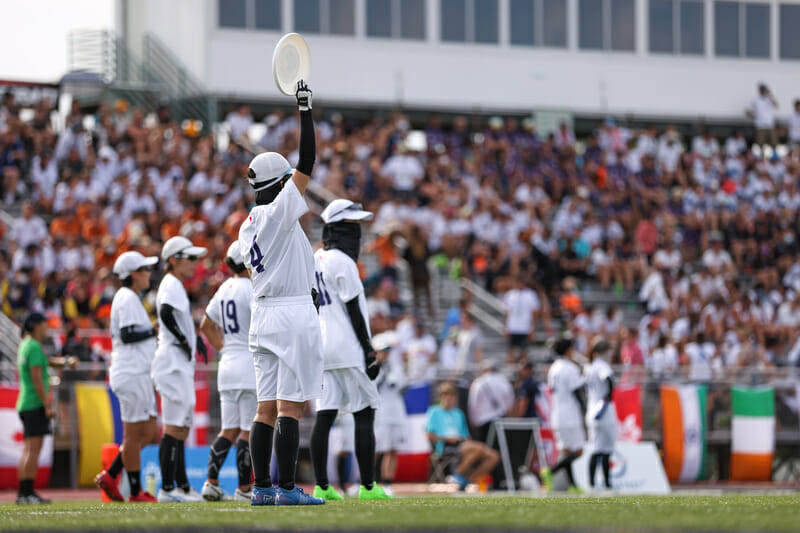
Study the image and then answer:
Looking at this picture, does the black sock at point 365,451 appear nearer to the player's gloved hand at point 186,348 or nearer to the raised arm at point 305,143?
the player's gloved hand at point 186,348

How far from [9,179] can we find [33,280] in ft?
15.9

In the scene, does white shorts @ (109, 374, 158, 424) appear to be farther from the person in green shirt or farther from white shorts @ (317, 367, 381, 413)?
white shorts @ (317, 367, 381, 413)

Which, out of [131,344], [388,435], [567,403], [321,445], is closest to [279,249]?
[321,445]

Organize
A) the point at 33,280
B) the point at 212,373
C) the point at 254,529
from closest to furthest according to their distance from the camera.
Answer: the point at 254,529 → the point at 212,373 → the point at 33,280

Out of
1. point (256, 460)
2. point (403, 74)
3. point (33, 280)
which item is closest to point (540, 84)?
point (403, 74)

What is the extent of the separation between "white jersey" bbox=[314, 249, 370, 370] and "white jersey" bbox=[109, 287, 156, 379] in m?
2.01

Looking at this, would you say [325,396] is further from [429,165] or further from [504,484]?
[429,165]

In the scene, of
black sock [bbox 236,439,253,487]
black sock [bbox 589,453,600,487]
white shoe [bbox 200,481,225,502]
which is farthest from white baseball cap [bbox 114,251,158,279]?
black sock [bbox 589,453,600,487]

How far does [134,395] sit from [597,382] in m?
6.95

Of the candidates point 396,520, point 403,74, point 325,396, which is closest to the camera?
point 396,520

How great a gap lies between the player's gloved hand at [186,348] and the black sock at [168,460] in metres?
0.74

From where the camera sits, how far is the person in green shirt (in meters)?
13.6

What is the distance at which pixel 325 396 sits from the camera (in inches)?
437

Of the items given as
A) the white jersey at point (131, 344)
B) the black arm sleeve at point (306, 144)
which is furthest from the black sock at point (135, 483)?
the black arm sleeve at point (306, 144)
